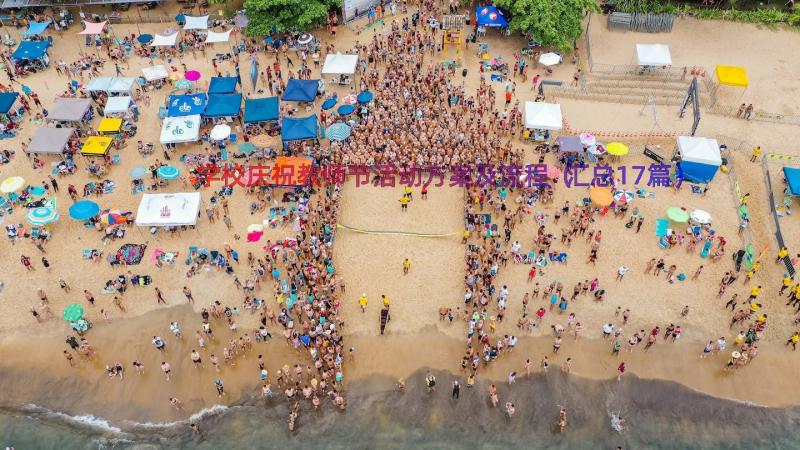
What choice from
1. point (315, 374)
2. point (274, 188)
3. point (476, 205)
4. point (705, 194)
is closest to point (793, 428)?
point (705, 194)

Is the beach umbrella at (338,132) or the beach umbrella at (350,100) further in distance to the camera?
the beach umbrella at (350,100)

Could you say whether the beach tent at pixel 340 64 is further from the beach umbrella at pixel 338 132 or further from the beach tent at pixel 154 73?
the beach tent at pixel 154 73

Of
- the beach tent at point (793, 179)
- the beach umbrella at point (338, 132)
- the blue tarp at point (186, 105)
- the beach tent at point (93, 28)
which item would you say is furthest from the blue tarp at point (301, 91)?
the beach tent at point (793, 179)

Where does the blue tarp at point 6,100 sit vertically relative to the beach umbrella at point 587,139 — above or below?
above

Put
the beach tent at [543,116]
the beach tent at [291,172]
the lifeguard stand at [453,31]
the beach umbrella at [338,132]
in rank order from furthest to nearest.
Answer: the lifeguard stand at [453,31]
the beach tent at [543,116]
the beach umbrella at [338,132]
the beach tent at [291,172]

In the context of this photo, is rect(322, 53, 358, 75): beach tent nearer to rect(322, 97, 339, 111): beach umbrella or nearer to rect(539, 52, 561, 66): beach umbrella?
rect(322, 97, 339, 111): beach umbrella

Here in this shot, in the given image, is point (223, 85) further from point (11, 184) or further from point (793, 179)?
point (793, 179)

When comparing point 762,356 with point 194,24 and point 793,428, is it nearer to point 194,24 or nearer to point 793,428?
point 793,428
